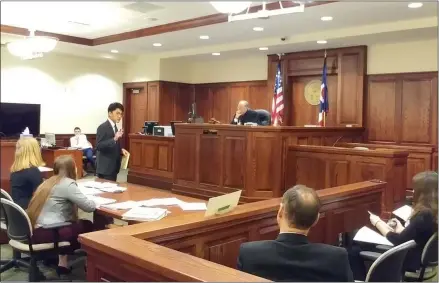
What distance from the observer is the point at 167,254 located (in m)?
1.53

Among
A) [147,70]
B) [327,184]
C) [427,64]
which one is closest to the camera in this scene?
[147,70]

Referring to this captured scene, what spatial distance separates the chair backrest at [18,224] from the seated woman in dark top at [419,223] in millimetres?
2018

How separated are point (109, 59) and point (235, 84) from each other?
6.93 meters

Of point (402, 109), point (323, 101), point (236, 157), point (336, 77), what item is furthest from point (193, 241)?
point (336, 77)

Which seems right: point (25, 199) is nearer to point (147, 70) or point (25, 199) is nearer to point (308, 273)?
point (147, 70)

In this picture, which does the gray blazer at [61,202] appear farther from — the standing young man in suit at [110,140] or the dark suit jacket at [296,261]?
the dark suit jacket at [296,261]

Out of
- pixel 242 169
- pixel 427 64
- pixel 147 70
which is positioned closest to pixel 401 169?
pixel 242 169

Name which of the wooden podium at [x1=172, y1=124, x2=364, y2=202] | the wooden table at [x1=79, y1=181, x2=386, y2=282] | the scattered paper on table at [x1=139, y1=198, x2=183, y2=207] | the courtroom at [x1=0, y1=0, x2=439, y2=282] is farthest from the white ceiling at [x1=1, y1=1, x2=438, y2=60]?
the wooden podium at [x1=172, y1=124, x2=364, y2=202]

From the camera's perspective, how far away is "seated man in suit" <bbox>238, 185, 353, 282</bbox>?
153 centimetres

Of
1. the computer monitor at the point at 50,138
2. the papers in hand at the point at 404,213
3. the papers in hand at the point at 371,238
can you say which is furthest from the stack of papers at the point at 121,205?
the papers in hand at the point at 404,213

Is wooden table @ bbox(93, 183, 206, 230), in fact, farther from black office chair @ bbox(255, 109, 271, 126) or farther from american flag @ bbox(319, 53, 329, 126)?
american flag @ bbox(319, 53, 329, 126)

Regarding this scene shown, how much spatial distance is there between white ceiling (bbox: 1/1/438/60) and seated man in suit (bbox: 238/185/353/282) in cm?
96

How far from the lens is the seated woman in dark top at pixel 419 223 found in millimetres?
2348

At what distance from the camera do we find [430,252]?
2293mm
